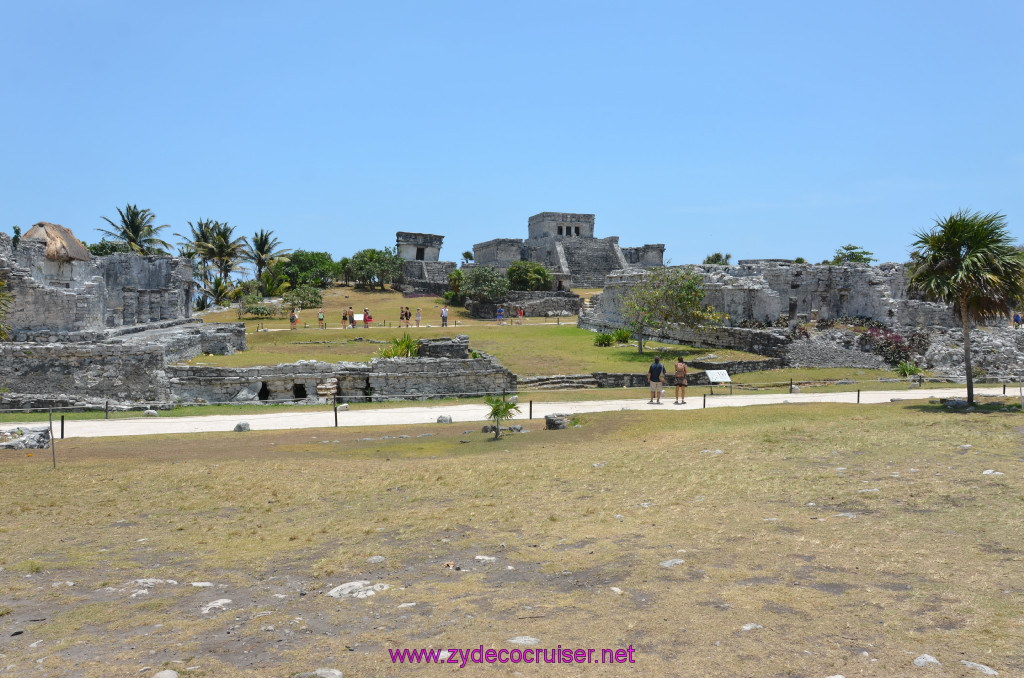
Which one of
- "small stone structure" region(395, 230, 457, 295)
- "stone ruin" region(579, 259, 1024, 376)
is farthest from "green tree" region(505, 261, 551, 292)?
"stone ruin" region(579, 259, 1024, 376)

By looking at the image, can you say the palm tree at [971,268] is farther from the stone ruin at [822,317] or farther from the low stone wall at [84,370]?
the low stone wall at [84,370]

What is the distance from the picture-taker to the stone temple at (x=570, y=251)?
72562mm

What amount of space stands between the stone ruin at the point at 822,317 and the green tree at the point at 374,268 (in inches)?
1201

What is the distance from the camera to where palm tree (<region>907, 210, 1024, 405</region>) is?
16.4 m

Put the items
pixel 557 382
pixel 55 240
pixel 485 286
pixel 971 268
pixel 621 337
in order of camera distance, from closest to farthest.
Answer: pixel 971 268 < pixel 557 382 < pixel 55 240 < pixel 621 337 < pixel 485 286

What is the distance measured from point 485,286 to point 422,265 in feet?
69.6

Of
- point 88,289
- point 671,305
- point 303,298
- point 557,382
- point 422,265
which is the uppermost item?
point 422,265

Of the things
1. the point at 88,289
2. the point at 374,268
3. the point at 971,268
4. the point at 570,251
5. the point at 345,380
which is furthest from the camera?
the point at 570,251

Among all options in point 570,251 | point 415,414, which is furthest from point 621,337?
point 570,251

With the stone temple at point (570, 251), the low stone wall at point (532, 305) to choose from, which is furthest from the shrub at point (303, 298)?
the stone temple at point (570, 251)

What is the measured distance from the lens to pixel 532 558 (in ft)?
21.2

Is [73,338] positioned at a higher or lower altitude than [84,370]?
higher

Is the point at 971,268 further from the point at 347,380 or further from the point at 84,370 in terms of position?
the point at 84,370

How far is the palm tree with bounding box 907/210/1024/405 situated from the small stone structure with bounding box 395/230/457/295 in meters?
48.2
